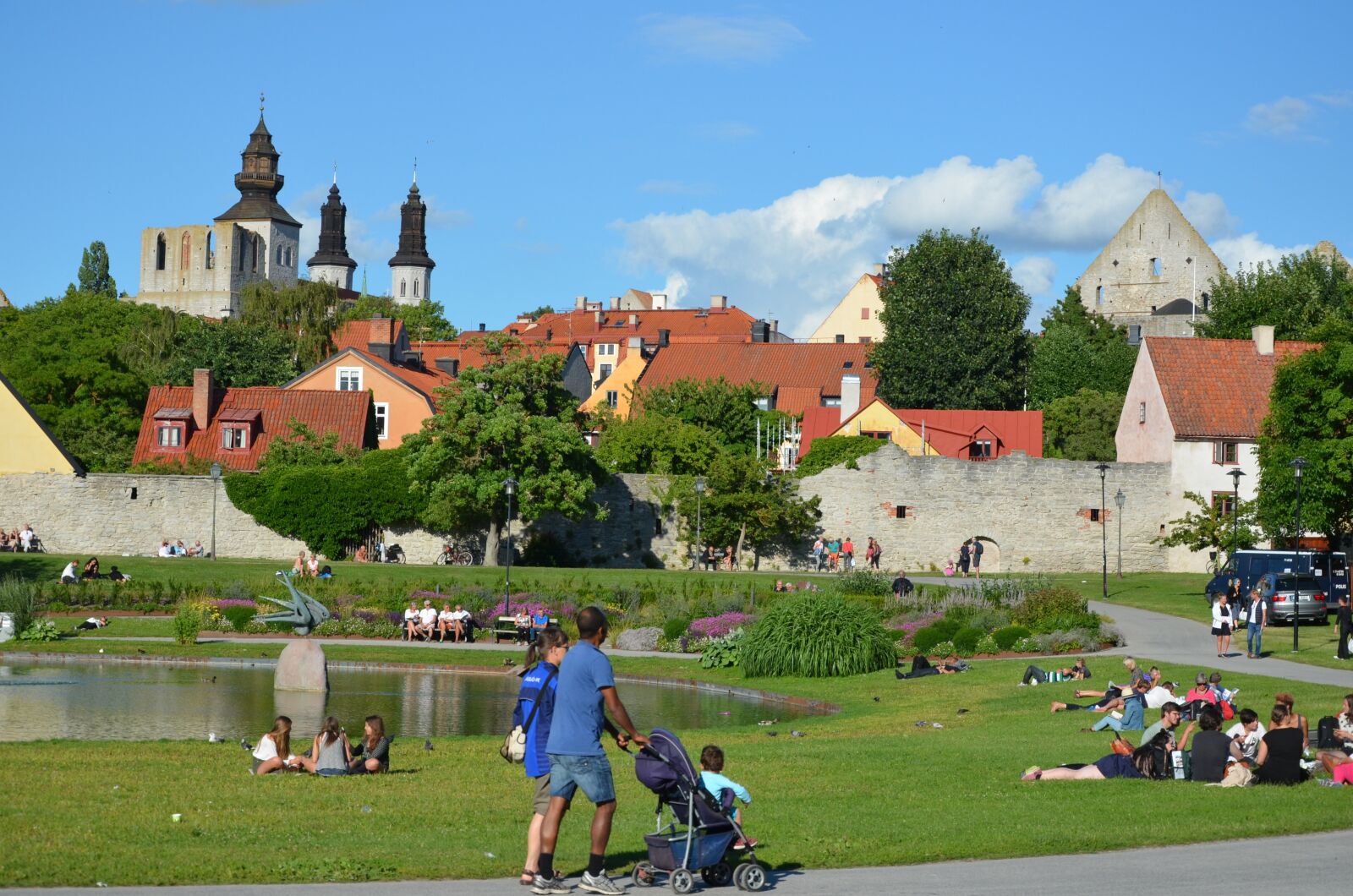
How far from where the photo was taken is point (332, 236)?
19338cm

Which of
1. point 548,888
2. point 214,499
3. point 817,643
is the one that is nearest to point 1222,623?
point 817,643

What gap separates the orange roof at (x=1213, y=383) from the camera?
57.0m

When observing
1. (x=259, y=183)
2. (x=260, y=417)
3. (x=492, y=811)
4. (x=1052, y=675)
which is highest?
(x=259, y=183)

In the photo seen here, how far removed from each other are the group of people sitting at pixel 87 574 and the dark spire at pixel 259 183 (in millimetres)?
136340

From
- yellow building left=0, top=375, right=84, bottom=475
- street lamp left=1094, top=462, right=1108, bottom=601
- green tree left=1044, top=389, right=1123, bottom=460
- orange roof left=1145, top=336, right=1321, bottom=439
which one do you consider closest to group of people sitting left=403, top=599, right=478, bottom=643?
yellow building left=0, top=375, right=84, bottom=475

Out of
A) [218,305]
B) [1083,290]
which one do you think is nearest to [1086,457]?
[1083,290]

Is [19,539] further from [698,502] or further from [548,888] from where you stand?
[548,888]

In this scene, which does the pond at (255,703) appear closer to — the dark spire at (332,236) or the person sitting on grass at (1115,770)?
the person sitting on grass at (1115,770)

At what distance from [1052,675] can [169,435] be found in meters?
42.6

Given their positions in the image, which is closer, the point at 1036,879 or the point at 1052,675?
the point at 1036,879

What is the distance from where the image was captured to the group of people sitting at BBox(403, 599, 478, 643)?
35.6 metres

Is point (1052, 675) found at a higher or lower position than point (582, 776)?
lower

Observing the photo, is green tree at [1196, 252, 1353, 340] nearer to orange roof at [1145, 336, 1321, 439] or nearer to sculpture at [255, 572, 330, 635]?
orange roof at [1145, 336, 1321, 439]

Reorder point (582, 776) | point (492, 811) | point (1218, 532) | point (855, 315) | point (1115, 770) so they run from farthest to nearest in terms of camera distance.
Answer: point (855, 315) → point (1218, 532) → point (1115, 770) → point (492, 811) → point (582, 776)
